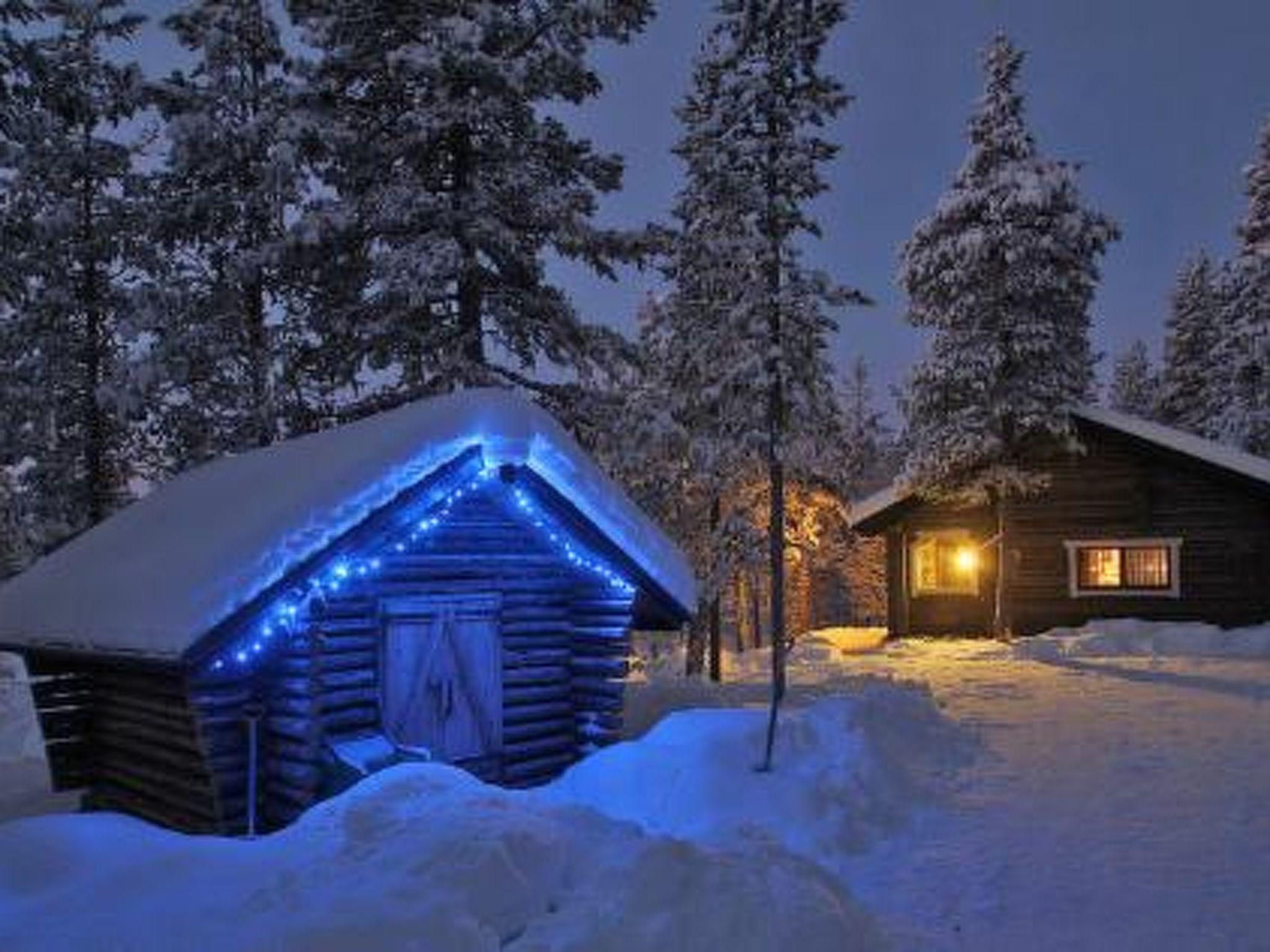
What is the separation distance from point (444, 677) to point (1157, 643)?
2054 centimetres

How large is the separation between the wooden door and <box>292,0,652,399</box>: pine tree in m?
6.41

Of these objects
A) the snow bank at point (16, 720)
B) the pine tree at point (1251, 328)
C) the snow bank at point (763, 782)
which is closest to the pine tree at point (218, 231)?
the snow bank at point (16, 720)

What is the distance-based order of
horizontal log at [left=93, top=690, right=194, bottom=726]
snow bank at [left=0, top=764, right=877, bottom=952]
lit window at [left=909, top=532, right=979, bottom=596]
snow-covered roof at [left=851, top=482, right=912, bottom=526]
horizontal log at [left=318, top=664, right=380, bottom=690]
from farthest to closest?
lit window at [left=909, top=532, right=979, bottom=596] → snow-covered roof at [left=851, top=482, right=912, bottom=526] → horizontal log at [left=318, top=664, right=380, bottom=690] → horizontal log at [left=93, top=690, right=194, bottom=726] → snow bank at [left=0, top=764, right=877, bottom=952]

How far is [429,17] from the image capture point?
1852 centimetres

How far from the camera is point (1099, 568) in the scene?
3000 cm

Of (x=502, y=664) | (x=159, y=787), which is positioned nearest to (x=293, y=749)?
(x=159, y=787)

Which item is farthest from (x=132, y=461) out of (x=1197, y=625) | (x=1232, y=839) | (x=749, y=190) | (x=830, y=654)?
(x=1197, y=625)

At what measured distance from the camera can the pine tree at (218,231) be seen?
2239cm

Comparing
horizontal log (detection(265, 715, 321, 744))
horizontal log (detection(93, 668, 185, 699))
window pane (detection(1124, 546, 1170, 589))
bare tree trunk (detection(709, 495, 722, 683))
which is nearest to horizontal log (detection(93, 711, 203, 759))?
horizontal log (detection(93, 668, 185, 699))

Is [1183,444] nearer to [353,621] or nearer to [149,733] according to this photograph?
[353,621]

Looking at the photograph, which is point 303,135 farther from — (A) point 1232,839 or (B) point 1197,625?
(B) point 1197,625

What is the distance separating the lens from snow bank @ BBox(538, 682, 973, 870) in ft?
36.9

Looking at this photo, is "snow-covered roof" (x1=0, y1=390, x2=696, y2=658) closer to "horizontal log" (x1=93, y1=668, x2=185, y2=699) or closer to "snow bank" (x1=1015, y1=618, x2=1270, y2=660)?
"horizontal log" (x1=93, y1=668, x2=185, y2=699)

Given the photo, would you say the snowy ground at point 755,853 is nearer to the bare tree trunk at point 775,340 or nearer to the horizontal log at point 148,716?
the horizontal log at point 148,716
